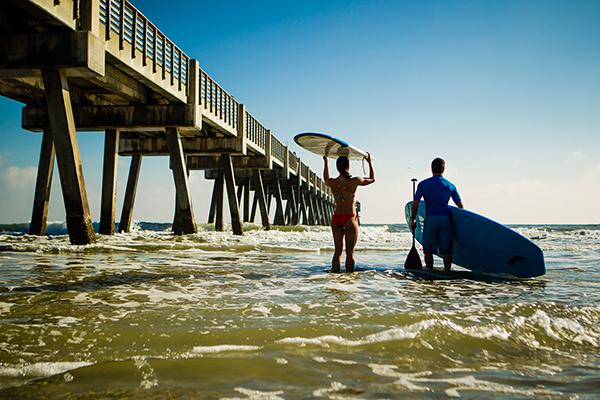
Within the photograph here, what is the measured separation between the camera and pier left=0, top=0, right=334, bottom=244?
7.72 meters

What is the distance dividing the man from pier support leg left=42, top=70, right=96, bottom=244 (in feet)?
21.9

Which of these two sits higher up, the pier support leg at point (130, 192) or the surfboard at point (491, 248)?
the pier support leg at point (130, 192)

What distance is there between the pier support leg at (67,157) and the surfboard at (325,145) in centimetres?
500

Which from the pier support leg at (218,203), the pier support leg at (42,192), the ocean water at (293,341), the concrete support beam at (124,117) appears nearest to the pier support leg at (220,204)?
the pier support leg at (218,203)

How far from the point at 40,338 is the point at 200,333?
0.90 metres

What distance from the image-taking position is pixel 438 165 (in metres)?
5.52

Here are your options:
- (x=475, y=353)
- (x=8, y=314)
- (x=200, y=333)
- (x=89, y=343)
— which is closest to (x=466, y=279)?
(x=475, y=353)

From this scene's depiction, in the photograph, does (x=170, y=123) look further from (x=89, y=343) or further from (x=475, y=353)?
(x=475, y=353)

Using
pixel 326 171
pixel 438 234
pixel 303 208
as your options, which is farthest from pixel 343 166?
pixel 303 208

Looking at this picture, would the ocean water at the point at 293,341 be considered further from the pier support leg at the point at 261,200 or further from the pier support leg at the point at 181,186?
the pier support leg at the point at 261,200

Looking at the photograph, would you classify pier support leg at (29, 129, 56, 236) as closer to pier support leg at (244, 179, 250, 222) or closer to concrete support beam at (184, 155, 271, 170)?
concrete support beam at (184, 155, 271, 170)

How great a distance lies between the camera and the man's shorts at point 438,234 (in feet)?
17.8

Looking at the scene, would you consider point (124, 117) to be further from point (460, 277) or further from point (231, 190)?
point (460, 277)

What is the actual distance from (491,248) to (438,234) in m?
0.71
